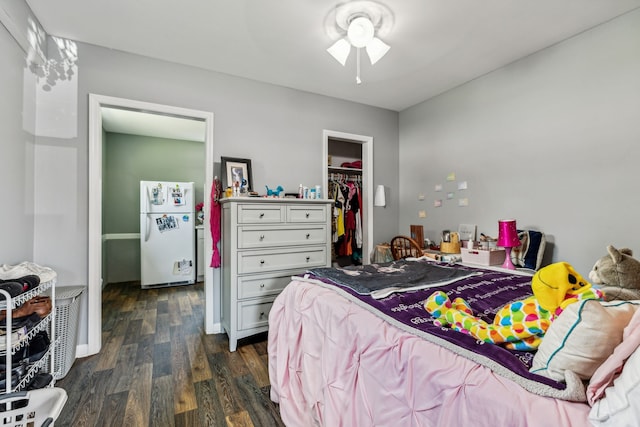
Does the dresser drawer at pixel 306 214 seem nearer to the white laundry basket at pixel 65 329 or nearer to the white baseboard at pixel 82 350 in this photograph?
the white laundry basket at pixel 65 329

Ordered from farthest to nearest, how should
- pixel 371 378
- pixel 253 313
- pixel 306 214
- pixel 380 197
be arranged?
pixel 380 197 < pixel 306 214 < pixel 253 313 < pixel 371 378

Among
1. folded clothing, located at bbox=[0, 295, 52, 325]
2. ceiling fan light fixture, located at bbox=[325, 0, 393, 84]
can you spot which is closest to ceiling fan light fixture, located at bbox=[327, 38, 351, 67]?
ceiling fan light fixture, located at bbox=[325, 0, 393, 84]

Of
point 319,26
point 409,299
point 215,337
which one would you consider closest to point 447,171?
point 319,26

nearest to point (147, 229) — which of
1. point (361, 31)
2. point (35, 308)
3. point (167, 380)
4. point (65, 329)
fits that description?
point (65, 329)

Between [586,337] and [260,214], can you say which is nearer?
[586,337]

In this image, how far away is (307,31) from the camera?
2.25 metres

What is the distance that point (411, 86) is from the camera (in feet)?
10.6

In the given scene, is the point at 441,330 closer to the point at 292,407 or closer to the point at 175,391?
the point at 292,407

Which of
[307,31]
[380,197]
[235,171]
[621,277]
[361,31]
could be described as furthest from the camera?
[380,197]

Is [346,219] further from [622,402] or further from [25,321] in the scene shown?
[622,402]

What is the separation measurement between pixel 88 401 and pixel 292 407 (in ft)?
4.26

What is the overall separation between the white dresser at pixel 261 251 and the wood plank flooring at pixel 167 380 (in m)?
0.29

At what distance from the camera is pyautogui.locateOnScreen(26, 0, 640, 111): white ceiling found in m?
1.99

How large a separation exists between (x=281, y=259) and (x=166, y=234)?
278 centimetres
